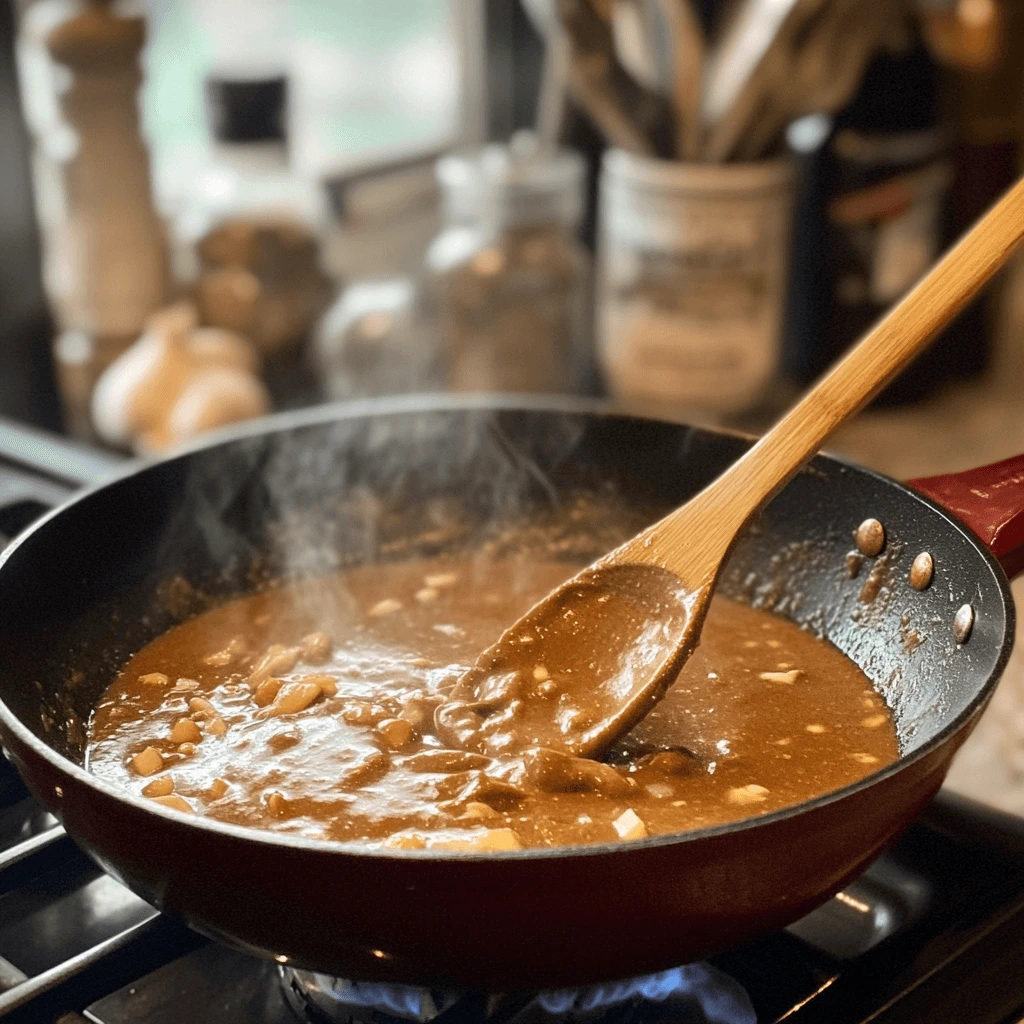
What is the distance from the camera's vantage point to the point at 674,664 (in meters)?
0.93

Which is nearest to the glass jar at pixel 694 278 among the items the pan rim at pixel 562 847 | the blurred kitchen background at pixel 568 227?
the blurred kitchen background at pixel 568 227

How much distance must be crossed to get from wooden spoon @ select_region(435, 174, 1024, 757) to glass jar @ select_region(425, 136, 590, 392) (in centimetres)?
90

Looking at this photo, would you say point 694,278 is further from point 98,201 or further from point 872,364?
point 872,364

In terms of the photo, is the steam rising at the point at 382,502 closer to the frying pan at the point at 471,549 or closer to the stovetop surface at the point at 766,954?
the frying pan at the point at 471,549

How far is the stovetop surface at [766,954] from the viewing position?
79 centimetres

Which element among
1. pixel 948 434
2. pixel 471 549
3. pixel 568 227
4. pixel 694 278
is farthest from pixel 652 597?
pixel 948 434

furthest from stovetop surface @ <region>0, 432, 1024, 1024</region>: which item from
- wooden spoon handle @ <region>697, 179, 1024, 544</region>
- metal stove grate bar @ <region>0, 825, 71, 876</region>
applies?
wooden spoon handle @ <region>697, 179, 1024, 544</region>

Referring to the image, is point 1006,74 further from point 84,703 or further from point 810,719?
point 84,703

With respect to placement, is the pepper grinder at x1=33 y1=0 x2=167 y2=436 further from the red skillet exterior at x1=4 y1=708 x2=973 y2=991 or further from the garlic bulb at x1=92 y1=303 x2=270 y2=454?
the red skillet exterior at x1=4 y1=708 x2=973 y2=991

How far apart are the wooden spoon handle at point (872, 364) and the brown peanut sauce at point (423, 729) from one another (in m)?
0.16

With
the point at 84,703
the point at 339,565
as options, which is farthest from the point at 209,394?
the point at 84,703

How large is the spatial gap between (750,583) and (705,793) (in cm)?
34

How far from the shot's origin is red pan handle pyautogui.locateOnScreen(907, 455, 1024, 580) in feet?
3.10

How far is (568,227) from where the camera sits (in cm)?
190
